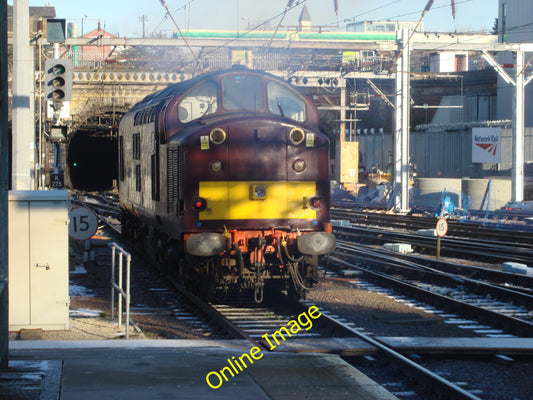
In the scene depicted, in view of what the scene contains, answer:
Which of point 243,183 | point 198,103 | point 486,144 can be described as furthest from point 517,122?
point 243,183

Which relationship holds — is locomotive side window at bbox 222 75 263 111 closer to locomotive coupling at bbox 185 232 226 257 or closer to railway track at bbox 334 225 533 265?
locomotive coupling at bbox 185 232 226 257

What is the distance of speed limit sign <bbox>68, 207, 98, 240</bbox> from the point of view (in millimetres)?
13352

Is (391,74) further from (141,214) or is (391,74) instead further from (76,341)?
(76,341)

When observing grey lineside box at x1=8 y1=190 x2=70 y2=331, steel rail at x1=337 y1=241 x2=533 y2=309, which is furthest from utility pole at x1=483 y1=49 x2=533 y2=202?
grey lineside box at x1=8 y1=190 x2=70 y2=331

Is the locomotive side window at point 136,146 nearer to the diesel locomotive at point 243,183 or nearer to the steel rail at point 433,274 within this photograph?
the diesel locomotive at point 243,183

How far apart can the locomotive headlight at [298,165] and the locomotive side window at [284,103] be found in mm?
945

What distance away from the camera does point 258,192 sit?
1052 centimetres

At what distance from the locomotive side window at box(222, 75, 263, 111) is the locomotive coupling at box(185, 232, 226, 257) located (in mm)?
2259

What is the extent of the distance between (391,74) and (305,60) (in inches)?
519

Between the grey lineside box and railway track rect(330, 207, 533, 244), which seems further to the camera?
railway track rect(330, 207, 533, 244)

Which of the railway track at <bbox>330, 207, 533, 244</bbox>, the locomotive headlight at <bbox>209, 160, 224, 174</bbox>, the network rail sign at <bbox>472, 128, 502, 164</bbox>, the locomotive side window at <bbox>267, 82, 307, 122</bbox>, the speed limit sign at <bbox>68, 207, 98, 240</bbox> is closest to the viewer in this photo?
the locomotive headlight at <bbox>209, 160, 224, 174</bbox>

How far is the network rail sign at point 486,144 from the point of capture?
123ft

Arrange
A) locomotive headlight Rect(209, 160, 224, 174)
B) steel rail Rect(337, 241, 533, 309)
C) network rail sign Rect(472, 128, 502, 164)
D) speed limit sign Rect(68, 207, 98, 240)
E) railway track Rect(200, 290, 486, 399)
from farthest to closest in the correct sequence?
1. network rail sign Rect(472, 128, 502, 164)
2. speed limit sign Rect(68, 207, 98, 240)
3. steel rail Rect(337, 241, 533, 309)
4. locomotive headlight Rect(209, 160, 224, 174)
5. railway track Rect(200, 290, 486, 399)

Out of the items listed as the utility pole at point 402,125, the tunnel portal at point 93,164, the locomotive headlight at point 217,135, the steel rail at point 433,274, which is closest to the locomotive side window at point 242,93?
the locomotive headlight at point 217,135
